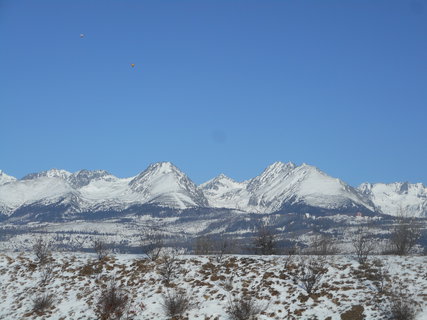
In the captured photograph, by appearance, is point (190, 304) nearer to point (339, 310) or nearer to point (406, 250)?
point (339, 310)

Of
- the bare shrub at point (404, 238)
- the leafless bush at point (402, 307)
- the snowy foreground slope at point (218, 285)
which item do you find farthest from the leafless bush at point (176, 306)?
the bare shrub at point (404, 238)

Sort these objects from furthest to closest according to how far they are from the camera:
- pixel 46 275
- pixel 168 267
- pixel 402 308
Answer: pixel 46 275 < pixel 168 267 < pixel 402 308

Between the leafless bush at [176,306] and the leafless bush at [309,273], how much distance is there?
10.3m

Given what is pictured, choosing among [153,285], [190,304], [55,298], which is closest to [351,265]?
[190,304]

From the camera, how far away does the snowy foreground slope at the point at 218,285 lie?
42875 millimetres

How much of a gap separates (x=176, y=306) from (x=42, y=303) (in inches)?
546

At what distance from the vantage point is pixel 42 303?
4991 centimetres

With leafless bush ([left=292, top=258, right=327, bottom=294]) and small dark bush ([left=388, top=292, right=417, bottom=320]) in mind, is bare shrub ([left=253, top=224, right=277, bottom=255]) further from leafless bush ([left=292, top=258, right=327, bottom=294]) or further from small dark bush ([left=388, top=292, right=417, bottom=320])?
small dark bush ([left=388, top=292, right=417, bottom=320])

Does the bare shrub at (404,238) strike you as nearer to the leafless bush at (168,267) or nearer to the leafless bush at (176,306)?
the leafless bush at (168,267)

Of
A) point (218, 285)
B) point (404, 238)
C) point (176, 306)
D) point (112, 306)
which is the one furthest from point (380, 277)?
point (112, 306)

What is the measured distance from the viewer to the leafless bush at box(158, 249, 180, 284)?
52.7 meters

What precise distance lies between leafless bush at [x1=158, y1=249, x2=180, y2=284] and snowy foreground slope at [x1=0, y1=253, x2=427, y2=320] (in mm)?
292

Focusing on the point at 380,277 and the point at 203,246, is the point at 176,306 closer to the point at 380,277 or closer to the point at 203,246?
the point at 380,277

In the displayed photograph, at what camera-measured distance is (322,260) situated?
172ft
